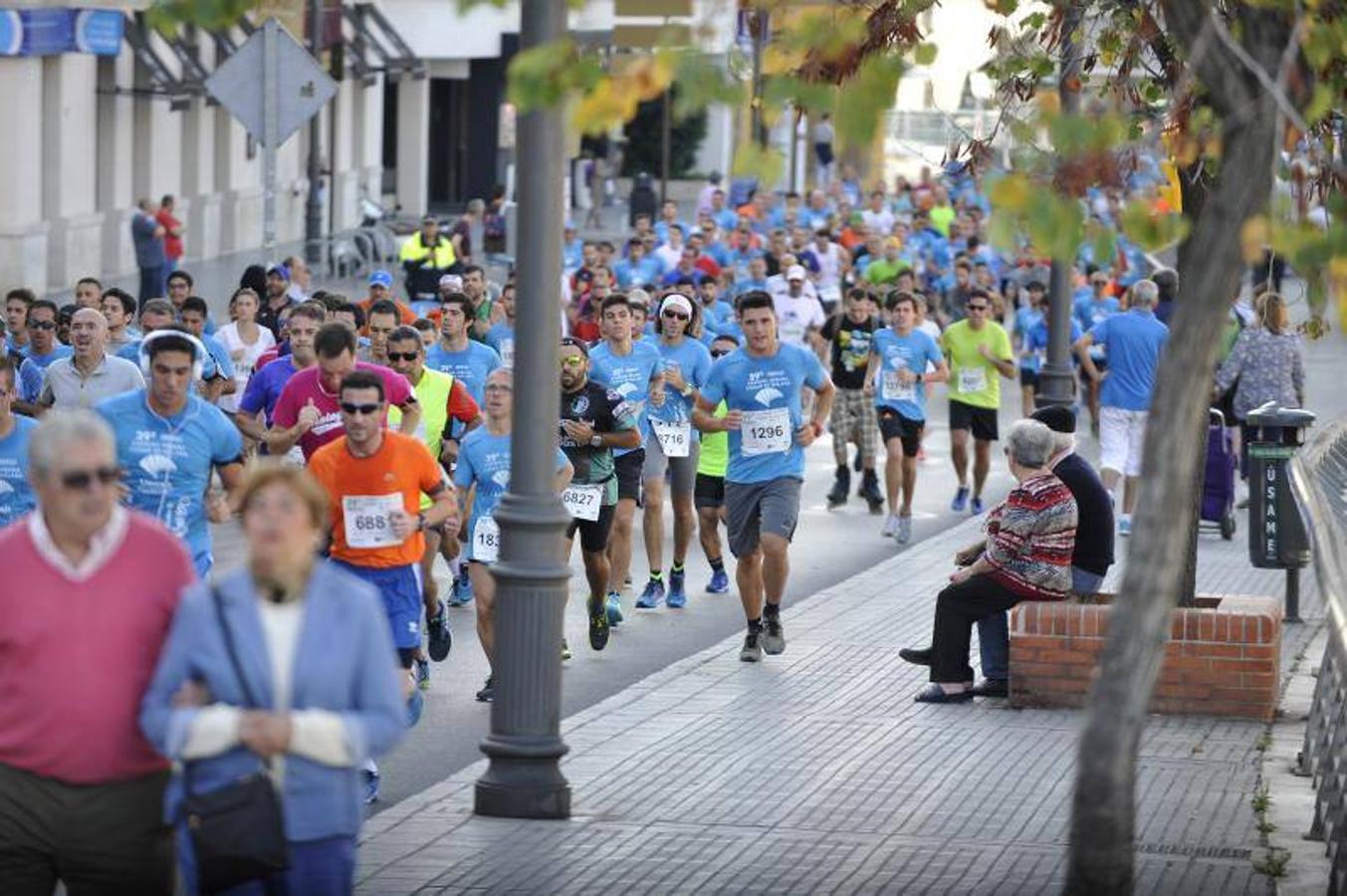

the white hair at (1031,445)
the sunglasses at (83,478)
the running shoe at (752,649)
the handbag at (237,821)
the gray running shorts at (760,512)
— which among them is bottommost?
the running shoe at (752,649)

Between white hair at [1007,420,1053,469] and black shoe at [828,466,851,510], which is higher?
white hair at [1007,420,1053,469]

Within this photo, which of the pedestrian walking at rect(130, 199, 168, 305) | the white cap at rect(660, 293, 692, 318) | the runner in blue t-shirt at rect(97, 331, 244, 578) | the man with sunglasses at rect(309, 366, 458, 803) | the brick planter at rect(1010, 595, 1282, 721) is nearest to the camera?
the runner in blue t-shirt at rect(97, 331, 244, 578)

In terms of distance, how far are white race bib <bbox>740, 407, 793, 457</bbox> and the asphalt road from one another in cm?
114

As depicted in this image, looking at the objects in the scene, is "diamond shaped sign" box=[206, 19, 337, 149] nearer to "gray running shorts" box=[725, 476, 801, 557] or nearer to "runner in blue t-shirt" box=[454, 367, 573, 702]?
"gray running shorts" box=[725, 476, 801, 557]

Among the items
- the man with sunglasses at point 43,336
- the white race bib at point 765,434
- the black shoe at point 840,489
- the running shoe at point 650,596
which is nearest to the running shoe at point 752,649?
the white race bib at point 765,434

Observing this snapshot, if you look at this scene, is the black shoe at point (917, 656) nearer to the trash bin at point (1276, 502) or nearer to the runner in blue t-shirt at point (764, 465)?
the runner in blue t-shirt at point (764, 465)

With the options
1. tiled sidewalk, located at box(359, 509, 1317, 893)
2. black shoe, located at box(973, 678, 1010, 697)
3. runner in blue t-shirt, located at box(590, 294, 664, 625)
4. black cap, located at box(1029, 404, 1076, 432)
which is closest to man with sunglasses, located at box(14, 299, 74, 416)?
runner in blue t-shirt, located at box(590, 294, 664, 625)

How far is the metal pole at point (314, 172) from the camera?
1683 inches

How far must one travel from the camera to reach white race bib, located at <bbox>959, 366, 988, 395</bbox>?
2252 cm

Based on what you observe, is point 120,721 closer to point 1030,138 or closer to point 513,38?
A: point 1030,138

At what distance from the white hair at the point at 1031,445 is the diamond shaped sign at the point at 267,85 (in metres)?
6.80

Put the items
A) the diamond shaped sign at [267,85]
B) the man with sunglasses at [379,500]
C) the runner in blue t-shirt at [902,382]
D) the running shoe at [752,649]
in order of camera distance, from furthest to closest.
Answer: the runner in blue t-shirt at [902,382]
the diamond shaped sign at [267,85]
the running shoe at [752,649]
the man with sunglasses at [379,500]

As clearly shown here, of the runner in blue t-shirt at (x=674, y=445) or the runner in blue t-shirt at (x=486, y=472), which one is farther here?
the runner in blue t-shirt at (x=674, y=445)

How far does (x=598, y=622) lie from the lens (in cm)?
1514
